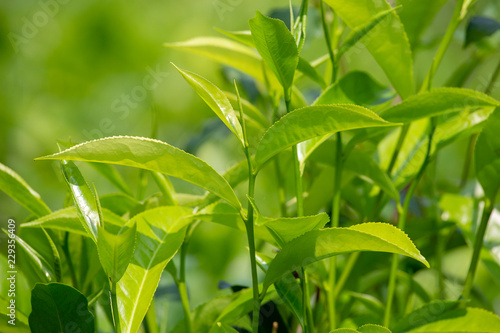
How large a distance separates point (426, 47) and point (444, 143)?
0.64 feet

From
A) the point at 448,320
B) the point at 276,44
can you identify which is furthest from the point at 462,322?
the point at 276,44

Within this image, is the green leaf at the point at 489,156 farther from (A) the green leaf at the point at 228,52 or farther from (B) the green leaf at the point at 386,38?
(A) the green leaf at the point at 228,52

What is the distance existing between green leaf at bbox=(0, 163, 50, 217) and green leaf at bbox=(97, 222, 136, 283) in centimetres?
11

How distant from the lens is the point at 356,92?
0.36 m

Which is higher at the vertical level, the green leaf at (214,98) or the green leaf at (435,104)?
the green leaf at (214,98)

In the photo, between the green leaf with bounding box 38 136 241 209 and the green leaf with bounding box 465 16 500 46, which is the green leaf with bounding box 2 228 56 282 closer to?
the green leaf with bounding box 38 136 241 209

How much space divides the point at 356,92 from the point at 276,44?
0.34 feet

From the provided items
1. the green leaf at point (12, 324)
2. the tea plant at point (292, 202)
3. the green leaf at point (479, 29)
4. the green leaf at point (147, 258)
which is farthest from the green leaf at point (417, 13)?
the green leaf at point (12, 324)

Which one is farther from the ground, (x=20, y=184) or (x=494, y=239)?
(x=20, y=184)

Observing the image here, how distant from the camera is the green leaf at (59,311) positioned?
276 mm

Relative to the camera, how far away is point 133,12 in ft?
4.78

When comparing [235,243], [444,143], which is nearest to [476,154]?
[444,143]

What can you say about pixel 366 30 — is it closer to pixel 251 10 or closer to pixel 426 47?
pixel 426 47

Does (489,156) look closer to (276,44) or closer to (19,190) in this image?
(276,44)
